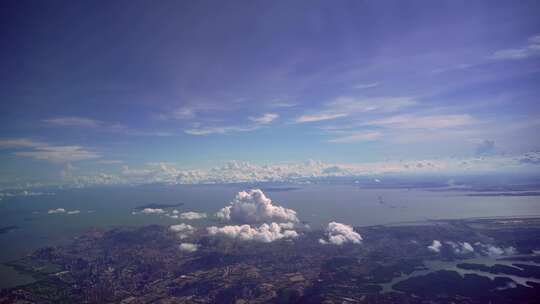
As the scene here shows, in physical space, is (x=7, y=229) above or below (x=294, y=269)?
below

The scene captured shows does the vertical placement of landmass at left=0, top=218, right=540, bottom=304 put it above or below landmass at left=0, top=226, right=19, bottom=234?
above

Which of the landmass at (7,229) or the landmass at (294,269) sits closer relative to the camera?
the landmass at (294,269)

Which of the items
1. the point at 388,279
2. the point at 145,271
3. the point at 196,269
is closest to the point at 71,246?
the point at 145,271

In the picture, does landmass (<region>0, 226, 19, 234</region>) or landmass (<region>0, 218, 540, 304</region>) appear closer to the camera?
landmass (<region>0, 218, 540, 304</region>)

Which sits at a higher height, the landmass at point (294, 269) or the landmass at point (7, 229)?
the landmass at point (294, 269)

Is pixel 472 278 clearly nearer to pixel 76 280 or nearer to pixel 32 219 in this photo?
pixel 76 280

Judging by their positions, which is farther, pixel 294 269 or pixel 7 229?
pixel 7 229

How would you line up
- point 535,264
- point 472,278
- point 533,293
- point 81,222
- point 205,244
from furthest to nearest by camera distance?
point 81,222 → point 205,244 → point 535,264 → point 472,278 → point 533,293

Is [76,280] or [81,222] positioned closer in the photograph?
[76,280]
